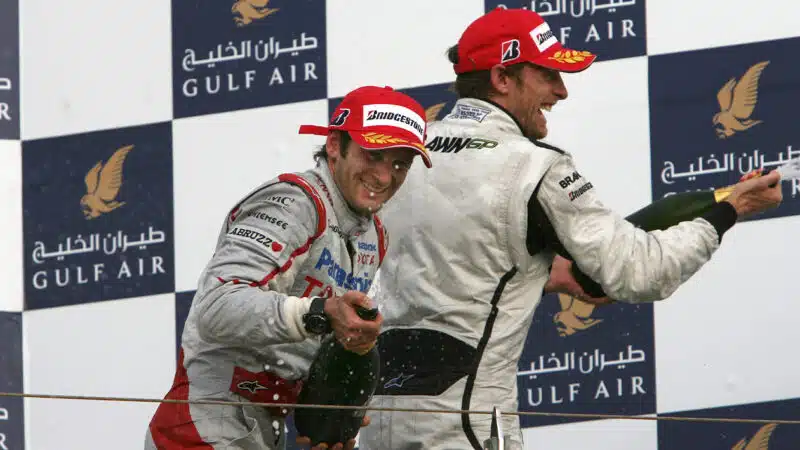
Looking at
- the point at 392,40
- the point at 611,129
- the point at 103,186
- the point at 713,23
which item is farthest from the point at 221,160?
the point at 713,23

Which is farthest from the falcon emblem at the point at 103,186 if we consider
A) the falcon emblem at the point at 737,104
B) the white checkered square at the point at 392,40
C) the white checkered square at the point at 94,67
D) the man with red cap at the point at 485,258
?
the falcon emblem at the point at 737,104

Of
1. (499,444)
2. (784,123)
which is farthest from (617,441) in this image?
(499,444)

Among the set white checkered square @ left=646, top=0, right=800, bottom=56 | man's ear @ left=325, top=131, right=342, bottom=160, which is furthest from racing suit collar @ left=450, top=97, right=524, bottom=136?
white checkered square @ left=646, top=0, right=800, bottom=56

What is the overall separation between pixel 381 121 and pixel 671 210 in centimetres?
78

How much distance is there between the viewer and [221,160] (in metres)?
3.44

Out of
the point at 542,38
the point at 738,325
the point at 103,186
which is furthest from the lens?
the point at 103,186

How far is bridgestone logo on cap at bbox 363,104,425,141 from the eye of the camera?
2.34 m

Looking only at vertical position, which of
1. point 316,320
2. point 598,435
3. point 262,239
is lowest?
point 598,435

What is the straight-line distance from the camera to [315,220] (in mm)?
2271

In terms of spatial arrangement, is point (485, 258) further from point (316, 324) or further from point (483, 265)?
point (316, 324)

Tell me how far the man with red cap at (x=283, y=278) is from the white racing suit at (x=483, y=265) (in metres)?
0.15

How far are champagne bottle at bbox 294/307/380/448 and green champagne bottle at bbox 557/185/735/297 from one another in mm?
572

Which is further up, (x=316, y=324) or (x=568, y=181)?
(x=568, y=181)

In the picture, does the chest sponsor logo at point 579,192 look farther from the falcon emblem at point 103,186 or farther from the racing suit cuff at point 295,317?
the falcon emblem at point 103,186
